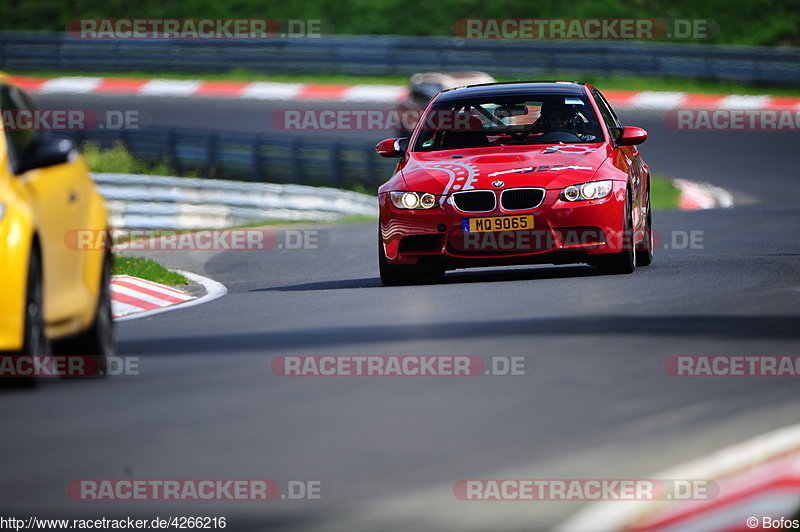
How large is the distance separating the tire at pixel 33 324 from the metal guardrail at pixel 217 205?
638 inches

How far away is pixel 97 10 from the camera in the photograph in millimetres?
48531

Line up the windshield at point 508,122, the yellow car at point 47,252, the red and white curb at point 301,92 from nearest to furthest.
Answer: the yellow car at point 47,252 → the windshield at point 508,122 → the red and white curb at point 301,92

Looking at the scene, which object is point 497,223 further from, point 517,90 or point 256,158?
point 256,158

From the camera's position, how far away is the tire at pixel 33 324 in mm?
7180

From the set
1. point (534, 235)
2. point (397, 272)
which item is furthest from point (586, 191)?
point (397, 272)

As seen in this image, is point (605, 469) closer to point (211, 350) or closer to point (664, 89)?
point (211, 350)

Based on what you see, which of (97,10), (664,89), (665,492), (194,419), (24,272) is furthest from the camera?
(97,10)

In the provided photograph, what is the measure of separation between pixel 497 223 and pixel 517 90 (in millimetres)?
1767

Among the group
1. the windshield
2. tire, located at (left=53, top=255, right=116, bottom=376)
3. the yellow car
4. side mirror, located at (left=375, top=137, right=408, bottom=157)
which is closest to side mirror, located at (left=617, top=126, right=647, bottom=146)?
the windshield

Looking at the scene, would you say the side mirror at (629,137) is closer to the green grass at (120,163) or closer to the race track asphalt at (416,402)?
the race track asphalt at (416,402)

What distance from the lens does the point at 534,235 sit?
11.7 m

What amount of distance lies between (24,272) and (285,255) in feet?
34.5

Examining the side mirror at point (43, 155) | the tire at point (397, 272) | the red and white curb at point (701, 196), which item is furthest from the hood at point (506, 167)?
the red and white curb at point (701, 196)

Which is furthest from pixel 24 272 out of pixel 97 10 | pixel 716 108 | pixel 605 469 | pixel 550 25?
pixel 97 10
